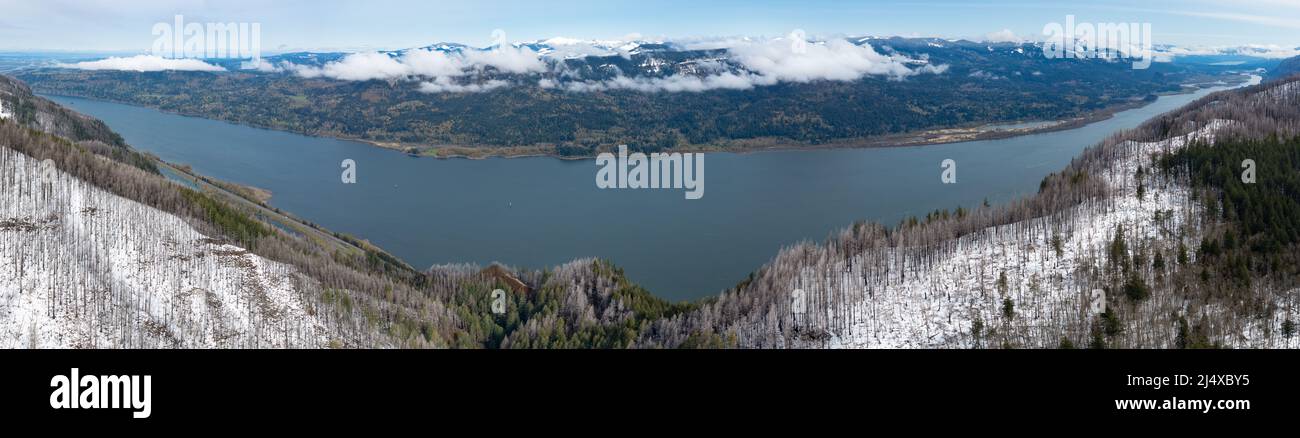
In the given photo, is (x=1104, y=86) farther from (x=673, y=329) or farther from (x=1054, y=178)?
(x=673, y=329)

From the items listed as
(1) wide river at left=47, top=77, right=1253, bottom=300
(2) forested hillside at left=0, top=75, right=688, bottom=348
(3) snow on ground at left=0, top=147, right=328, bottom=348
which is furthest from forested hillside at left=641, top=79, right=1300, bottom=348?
(3) snow on ground at left=0, top=147, right=328, bottom=348

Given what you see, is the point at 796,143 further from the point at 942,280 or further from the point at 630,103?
the point at 942,280

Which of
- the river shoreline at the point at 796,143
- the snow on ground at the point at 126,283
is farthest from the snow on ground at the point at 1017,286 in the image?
the river shoreline at the point at 796,143

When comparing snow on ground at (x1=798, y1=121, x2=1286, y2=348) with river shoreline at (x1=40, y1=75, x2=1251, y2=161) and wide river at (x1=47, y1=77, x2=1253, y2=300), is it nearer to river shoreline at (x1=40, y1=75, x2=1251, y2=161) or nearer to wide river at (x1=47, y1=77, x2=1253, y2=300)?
wide river at (x1=47, y1=77, x2=1253, y2=300)

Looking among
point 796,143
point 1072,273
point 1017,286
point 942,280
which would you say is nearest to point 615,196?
point 942,280

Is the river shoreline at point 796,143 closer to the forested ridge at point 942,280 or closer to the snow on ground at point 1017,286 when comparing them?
the forested ridge at point 942,280

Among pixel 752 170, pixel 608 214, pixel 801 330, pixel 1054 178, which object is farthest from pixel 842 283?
pixel 752 170
